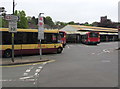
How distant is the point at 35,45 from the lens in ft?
74.9

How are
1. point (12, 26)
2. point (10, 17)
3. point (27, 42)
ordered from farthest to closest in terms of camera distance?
point (27, 42) < point (12, 26) < point (10, 17)

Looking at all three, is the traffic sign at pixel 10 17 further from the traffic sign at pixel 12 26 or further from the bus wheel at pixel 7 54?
the bus wheel at pixel 7 54

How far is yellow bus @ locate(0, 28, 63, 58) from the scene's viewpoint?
20656 mm

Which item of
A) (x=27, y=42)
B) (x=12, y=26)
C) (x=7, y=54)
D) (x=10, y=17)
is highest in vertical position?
(x=10, y=17)

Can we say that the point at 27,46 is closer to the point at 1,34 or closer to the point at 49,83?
the point at 1,34

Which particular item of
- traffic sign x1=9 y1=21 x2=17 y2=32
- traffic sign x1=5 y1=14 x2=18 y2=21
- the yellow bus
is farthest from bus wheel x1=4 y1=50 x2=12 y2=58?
traffic sign x1=5 y1=14 x2=18 y2=21

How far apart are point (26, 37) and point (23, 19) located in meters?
60.0

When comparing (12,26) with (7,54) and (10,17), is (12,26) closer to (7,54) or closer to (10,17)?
(10,17)

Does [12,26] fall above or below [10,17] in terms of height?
below

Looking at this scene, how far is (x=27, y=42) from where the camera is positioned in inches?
878

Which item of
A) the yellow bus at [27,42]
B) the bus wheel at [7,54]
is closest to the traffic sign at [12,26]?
the yellow bus at [27,42]

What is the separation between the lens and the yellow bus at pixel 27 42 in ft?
67.8

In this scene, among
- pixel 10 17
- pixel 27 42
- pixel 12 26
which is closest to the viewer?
pixel 10 17

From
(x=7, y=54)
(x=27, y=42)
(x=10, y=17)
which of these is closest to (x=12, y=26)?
(x=10, y=17)
